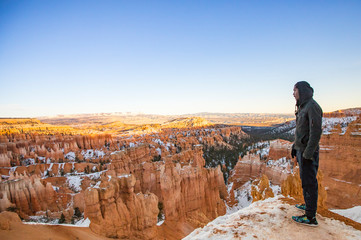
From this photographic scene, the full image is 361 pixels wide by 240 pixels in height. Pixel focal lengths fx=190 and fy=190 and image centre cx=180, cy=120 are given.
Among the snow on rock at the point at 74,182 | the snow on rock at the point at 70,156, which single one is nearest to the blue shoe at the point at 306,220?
the snow on rock at the point at 74,182

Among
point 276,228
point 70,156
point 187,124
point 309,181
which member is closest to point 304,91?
point 309,181

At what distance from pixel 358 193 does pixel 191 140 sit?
138 feet

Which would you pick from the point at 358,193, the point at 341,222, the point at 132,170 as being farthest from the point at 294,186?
the point at 132,170

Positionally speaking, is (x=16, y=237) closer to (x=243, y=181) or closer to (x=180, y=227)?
(x=180, y=227)

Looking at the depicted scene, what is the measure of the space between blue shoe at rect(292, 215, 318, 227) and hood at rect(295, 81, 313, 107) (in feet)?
5.67

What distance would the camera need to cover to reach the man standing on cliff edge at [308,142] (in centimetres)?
271

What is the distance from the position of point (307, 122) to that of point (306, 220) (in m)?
1.45

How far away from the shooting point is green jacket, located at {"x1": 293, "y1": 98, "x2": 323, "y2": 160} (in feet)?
8.86

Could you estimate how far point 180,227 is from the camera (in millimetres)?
12828

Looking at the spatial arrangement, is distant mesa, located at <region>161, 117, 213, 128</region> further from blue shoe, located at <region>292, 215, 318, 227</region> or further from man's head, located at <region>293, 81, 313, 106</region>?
blue shoe, located at <region>292, 215, 318, 227</region>

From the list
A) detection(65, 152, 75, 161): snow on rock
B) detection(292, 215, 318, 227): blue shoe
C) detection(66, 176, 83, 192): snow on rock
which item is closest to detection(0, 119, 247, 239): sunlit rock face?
detection(66, 176, 83, 192): snow on rock

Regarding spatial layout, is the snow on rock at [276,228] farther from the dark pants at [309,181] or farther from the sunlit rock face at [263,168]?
the sunlit rock face at [263,168]

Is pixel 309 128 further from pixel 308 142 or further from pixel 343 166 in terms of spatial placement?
pixel 343 166

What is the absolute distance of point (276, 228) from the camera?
9.29 feet
